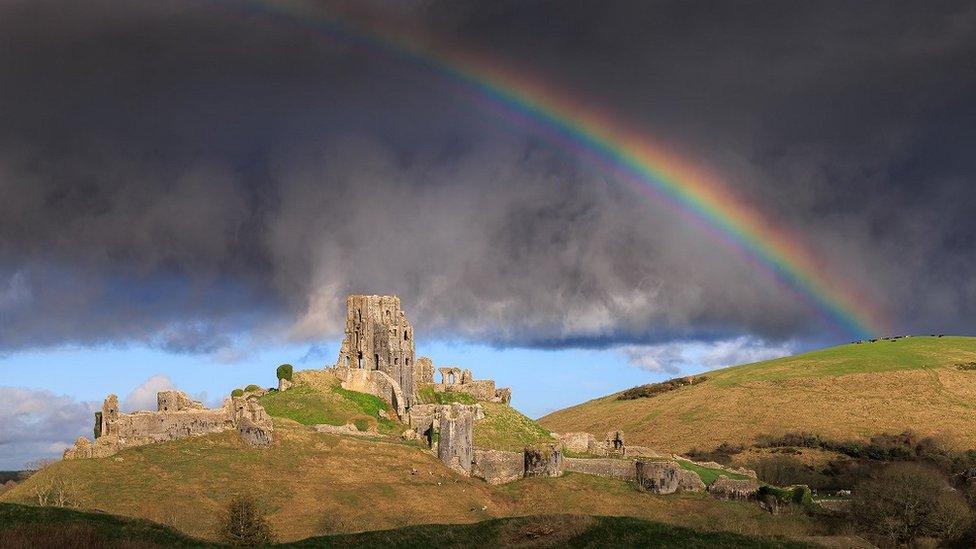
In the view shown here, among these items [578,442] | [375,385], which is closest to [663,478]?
[578,442]

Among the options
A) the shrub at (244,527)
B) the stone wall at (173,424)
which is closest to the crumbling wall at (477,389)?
the stone wall at (173,424)

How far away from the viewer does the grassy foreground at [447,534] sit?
127ft

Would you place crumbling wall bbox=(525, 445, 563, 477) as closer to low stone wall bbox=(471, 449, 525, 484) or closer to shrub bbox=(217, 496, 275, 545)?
low stone wall bbox=(471, 449, 525, 484)

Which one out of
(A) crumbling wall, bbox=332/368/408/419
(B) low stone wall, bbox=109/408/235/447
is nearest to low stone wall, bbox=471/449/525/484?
(A) crumbling wall, bbox=332/368/408/419

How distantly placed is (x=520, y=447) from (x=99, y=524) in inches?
3281

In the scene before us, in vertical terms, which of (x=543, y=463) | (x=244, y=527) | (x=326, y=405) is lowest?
(x=244, y=527)

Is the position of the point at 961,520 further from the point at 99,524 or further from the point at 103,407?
the point at 103,407

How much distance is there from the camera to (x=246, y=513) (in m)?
63.9

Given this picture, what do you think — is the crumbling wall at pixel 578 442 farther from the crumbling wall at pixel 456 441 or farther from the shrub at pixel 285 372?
the shrub at pixel 285 372

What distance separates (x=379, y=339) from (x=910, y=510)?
78.6 meters

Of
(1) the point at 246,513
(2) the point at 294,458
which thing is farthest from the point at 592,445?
(1) the point at 246,513

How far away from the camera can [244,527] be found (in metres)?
62.4

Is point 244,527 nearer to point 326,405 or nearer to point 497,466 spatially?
point 497,466

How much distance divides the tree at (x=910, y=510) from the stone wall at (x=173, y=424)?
194 ft
